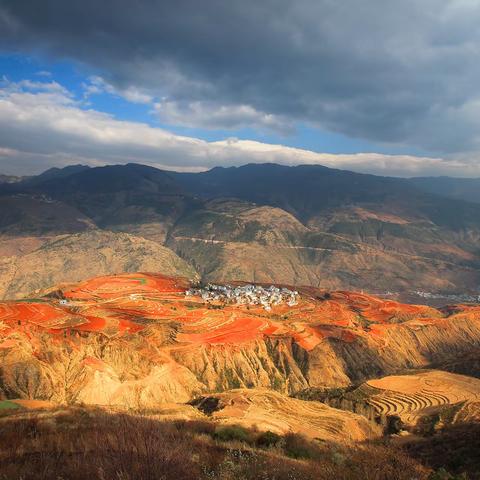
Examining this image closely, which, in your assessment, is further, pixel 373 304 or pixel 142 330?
pixel 373 304

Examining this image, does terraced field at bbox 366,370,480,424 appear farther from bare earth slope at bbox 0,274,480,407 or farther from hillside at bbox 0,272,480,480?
bare earth slope at bbox 0,274,480,407

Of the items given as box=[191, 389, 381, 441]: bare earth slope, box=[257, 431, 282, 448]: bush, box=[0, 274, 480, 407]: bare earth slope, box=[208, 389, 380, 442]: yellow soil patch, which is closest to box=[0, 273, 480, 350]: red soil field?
Answer: box=[0, 274, 480, 407]: bare earth slope

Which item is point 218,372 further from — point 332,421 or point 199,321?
point 332,421

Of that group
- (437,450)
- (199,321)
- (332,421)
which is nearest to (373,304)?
(199,321)

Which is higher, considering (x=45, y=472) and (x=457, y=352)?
(x=45, y=472)

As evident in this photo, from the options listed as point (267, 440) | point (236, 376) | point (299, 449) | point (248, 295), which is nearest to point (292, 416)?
point (267, 440)

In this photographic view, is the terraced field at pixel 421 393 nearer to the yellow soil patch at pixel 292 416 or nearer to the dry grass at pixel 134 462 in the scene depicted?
the yellow soil patch at pixel 292 416
